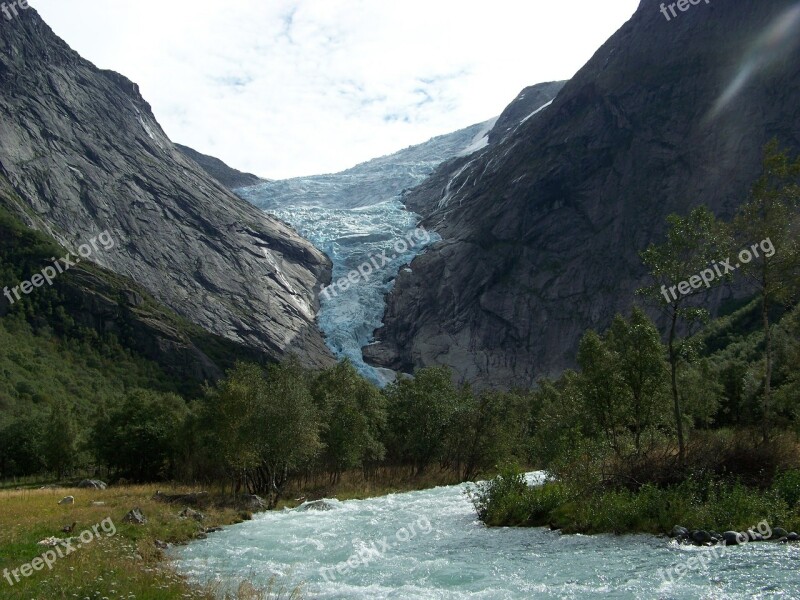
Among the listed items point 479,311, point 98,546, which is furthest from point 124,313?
point 98,546

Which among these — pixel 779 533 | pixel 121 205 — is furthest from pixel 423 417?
pixel 121 205

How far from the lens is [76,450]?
251 ft

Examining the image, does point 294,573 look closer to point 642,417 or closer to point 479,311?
point 642,417

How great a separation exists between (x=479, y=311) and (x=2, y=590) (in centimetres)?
16782

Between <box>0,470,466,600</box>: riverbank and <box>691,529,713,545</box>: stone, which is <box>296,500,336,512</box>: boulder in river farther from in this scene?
<box>691,529,713,545</box>: stone

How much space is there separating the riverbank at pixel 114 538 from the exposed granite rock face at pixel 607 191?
119 meters

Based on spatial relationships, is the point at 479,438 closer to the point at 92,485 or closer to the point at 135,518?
the point at 92,485

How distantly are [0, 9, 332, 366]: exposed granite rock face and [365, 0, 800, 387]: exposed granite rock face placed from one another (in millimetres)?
38121

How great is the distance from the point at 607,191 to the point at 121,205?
440ft

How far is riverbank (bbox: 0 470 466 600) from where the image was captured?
17.5 m

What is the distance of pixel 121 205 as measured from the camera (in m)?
170

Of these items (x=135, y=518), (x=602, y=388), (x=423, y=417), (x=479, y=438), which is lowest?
(x=479, y=438)

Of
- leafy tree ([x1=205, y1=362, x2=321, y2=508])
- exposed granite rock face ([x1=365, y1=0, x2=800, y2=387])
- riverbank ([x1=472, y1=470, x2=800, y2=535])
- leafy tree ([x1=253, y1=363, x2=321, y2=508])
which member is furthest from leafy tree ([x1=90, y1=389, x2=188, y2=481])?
exposed granite rock face ([x1=365, y1=0, x2=800, y2=387])

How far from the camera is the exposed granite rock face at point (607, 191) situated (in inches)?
6284
